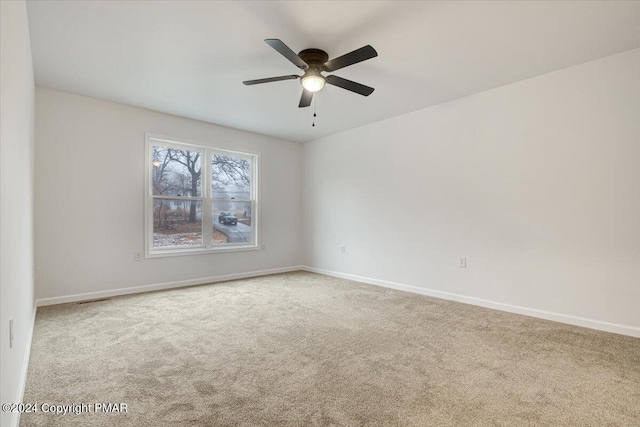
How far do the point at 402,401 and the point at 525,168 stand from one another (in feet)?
9.49

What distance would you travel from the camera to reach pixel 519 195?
3504 mm

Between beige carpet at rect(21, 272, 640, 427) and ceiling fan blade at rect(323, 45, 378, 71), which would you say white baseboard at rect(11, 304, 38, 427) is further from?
ceiling fan blade at rect(323, 45, 378, 71)

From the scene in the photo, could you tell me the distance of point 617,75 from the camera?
292 centimetres

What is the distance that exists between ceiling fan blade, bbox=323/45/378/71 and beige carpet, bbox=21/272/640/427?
89.4 inches

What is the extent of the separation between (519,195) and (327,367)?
2.83m

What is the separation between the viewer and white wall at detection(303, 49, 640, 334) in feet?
9.59

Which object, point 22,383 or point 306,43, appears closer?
point 22,383

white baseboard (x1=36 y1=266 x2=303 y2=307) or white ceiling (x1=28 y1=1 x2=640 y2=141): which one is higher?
white ceiling (x1=28 y1=1 x2=640 y2=141)

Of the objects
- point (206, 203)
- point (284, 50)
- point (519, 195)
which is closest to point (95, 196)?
point (206, 203)

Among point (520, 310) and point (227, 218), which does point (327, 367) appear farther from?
point (227, 218)

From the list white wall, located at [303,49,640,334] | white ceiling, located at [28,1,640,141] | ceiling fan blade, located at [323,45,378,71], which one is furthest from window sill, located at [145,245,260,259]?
ceiling fan blade, located at [323,45,378,71]

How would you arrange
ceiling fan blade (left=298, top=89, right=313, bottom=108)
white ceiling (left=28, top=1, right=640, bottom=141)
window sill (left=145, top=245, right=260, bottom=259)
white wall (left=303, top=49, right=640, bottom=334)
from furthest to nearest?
window sill (left=145, top=245, right=260, bottom=259)
ceiling fan blade (left=298, top=89, right=313, bottom=108)
white wall (left=303, top=49, right=640, bottom=334)
white ceiling (left=28, top=1, right=640, bottom=141)

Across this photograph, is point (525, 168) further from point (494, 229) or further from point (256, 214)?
point (256, 214)

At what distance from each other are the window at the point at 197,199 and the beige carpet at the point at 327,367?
1.39m
